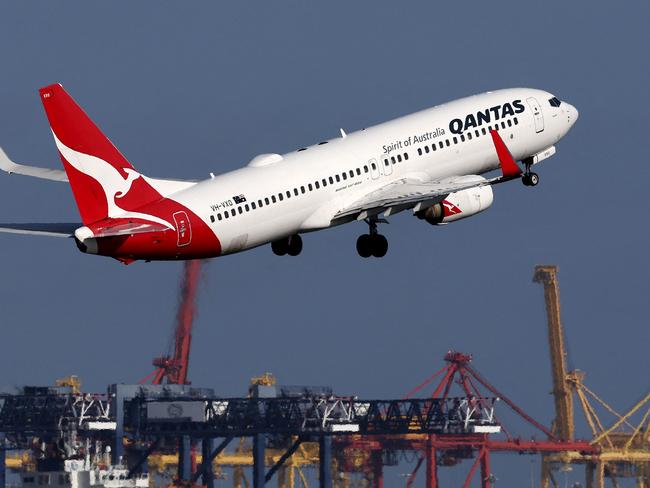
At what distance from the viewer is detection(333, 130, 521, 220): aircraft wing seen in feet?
340

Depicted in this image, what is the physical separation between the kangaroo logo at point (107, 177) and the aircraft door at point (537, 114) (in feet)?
96.8

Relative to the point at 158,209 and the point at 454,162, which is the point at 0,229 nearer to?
the point at 158,209

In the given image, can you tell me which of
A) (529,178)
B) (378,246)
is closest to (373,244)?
(378,246)

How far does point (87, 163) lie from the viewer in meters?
95.9

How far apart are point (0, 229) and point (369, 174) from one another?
21699 millimetres

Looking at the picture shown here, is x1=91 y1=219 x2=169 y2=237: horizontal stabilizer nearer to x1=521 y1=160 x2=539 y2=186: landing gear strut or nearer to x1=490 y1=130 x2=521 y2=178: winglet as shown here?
x1=490 y1=130 x2=521 y2=178: winglet

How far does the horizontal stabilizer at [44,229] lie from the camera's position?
96062 mm

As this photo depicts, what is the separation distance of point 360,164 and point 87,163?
16823 millimetres

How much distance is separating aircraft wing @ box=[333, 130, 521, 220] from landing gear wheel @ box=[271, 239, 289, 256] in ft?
19.0

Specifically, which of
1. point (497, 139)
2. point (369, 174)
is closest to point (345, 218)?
point (369, 174)

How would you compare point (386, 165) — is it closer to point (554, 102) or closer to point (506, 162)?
point (506, 162)

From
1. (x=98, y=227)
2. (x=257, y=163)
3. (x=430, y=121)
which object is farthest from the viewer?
(x=430, y=121)

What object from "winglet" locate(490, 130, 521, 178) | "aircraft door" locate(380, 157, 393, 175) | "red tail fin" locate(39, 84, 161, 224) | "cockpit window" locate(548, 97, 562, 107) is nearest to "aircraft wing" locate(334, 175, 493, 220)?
"aircraft door" locate(380, 157, 393, 175)

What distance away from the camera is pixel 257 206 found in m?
99.5
